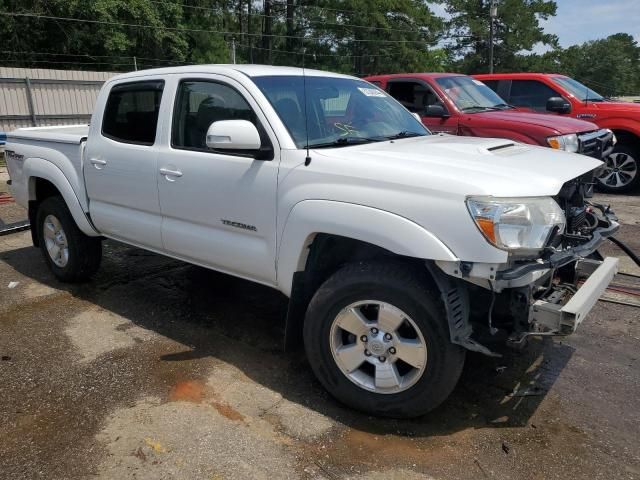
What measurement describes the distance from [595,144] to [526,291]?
5799 mm

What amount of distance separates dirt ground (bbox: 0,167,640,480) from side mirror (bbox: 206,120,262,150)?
57.6 inches

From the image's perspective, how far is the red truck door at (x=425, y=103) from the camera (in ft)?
25.7

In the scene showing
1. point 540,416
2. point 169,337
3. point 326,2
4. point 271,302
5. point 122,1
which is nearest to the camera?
point 540,416

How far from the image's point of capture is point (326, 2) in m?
41.6

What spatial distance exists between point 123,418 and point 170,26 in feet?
114

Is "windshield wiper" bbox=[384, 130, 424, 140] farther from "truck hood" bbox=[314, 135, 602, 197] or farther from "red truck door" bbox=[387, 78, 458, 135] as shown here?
"red truck door" bbox=[387, 78, 458, 135]

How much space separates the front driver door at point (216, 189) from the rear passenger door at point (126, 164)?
177mm

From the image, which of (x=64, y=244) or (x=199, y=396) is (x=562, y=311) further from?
(x=64, y=244)

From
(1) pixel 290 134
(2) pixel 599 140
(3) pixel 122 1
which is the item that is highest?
(3) pixel 122 1

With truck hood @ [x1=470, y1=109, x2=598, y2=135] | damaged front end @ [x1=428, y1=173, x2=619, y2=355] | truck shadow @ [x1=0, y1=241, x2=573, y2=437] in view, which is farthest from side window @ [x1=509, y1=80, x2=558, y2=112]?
damaged front end @ [x1=428, y1=173, x2=619, y2=355]

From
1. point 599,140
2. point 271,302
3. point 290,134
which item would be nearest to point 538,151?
point 290,134

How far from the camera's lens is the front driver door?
3.41 m

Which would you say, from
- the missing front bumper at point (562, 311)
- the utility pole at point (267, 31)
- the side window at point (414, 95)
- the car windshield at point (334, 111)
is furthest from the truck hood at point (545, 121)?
the utility pole at point (267, 31)

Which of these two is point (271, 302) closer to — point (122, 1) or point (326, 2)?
point (122, 1)
